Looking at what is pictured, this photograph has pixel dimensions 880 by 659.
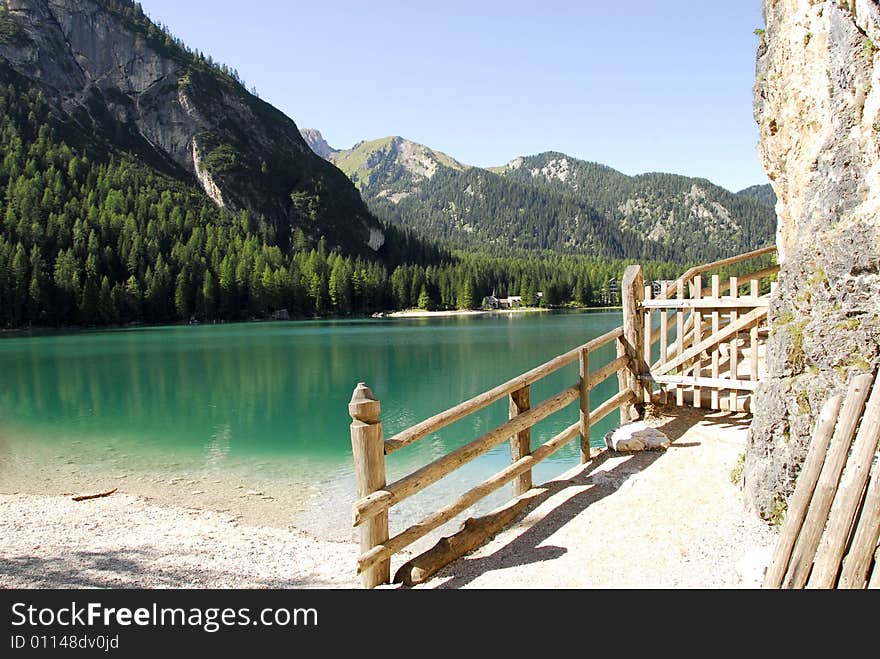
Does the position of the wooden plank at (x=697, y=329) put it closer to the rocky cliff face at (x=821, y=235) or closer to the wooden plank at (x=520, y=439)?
the rocky cliff face at (x=821, y=235)

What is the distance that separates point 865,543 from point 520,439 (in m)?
4.56

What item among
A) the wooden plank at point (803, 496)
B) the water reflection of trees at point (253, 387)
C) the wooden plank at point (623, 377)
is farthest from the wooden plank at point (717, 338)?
the water reflection of trees at point (253, 387)

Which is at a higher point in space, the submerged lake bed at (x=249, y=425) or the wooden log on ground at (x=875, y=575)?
the wooden log on ground at (x=875, y=575)

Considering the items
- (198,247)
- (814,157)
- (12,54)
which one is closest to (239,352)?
(814,157)

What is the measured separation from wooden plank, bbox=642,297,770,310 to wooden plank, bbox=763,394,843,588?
508cm

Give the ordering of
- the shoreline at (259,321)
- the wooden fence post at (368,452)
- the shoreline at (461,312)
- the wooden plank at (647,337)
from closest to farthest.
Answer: the wooden fence post at (368,452) → the wooden plank at (647,337) → the shoreline at (259,321) → the shoreline at (461,312)

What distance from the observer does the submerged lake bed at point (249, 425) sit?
14406 millimetres

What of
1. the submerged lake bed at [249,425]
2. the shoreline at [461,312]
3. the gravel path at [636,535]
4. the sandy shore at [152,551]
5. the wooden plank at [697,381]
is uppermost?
the wooden plank at [697,381]

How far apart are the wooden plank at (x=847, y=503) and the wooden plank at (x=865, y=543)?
61 mm

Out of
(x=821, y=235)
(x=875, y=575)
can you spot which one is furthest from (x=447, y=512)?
(x=821, y=235)

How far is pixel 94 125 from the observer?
19788 centimetres
